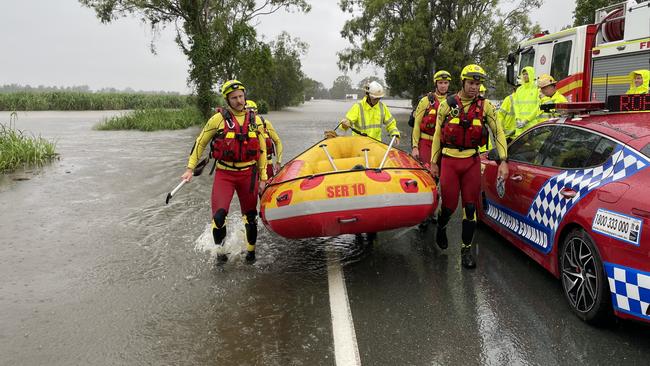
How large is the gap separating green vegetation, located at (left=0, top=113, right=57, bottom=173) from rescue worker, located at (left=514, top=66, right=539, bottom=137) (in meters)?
10.6

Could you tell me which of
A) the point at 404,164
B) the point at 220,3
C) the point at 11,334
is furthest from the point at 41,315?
the point at 220,3

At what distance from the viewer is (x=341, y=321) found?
378cm

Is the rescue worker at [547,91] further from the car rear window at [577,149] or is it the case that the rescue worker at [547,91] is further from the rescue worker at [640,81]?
the car rear window at [577,149]

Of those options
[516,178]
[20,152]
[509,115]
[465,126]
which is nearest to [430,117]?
[465,126]

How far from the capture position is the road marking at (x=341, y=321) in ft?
10.7

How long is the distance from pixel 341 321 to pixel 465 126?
2.32 meters

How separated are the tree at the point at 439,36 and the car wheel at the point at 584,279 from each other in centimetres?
2870

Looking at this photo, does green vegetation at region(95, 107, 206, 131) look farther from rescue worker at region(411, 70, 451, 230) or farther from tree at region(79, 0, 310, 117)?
rescue worker at region(411, 70, 451, 230)

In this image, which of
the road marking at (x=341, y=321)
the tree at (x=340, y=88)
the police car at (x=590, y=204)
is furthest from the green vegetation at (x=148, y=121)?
the tree at (x=340, y=88)

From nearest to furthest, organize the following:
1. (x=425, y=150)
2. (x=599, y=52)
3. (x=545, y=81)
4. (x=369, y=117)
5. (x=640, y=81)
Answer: (x=369, y=117) < (x=425, y=150) < (x=640, y=81) < (x=545, y=81) < (x=599, y=52)

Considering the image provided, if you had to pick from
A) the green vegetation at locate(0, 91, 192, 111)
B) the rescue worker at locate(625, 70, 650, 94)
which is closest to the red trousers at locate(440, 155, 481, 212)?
the rescue worker at locate(625, 70, 650, 94)

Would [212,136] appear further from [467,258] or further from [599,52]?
[599,52]

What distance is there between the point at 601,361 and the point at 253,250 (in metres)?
3.38

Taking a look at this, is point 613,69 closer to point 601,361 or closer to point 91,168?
point 601,361
